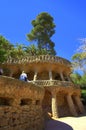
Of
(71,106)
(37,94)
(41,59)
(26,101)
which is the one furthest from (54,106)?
(26,101)

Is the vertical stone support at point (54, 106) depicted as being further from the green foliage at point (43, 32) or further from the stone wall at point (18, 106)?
the green foliage at point (43, 32)

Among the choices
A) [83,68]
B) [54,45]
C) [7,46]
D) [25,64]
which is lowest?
[83,68]

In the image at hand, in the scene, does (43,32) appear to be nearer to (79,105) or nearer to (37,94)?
(79,105)

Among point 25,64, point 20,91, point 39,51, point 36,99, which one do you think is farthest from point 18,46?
point 20,91

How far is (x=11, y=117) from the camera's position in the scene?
443 inches

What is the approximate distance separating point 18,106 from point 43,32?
33644 mm

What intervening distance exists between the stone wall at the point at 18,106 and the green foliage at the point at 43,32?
2982 cm

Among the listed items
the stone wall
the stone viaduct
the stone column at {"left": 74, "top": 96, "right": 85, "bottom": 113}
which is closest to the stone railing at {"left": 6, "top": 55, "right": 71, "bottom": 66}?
the stone viaduct

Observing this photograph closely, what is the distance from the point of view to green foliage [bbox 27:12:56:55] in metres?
44.3

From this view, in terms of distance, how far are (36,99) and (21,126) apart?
3.11 m

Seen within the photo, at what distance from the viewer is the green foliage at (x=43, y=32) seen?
44.3 meters

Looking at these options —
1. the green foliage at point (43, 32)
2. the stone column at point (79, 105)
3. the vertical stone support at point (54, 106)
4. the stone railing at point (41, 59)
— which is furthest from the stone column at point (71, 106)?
the green foliage at point (43, 32)

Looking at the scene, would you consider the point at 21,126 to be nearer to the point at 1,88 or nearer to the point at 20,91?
the point at 20,91

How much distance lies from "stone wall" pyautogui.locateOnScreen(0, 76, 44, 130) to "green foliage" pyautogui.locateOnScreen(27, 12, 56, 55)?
97.8 feet
